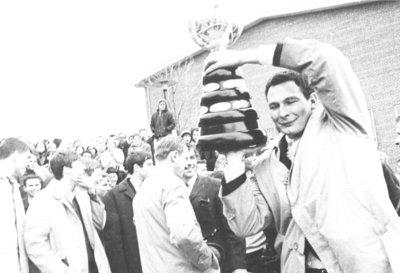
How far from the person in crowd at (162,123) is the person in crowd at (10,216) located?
8.99 meters

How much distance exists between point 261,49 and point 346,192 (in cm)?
94

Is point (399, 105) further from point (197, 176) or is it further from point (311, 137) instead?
point (311, 137)

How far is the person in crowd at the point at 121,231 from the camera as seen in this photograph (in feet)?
25.9

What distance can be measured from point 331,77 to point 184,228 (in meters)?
2.49

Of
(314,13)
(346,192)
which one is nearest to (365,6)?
(314,13)

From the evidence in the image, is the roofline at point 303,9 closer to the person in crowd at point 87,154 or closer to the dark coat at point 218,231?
the person in crowd at point 87,154

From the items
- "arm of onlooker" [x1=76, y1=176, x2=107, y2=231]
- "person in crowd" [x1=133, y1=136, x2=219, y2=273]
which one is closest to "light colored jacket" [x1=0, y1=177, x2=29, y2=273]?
"arm of onlooker" [x1=76, y1=176, x2=107, y2=231]

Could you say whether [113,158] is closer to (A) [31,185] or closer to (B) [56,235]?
(A) [31,185]

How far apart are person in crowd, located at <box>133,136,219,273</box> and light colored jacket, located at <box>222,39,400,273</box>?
1.79 meters

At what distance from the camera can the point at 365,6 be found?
75.6 feet

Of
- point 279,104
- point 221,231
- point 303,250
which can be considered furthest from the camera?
point 221,231

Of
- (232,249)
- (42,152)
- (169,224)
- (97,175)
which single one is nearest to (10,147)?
(169,224)

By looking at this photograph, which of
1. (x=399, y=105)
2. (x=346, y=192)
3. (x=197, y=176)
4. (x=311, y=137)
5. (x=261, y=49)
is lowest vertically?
(x=399, y=105)

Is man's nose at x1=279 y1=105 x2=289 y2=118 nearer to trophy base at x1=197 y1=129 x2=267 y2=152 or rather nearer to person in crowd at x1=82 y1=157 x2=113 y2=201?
trophy base at x1=197 y1=129 x2=267 y2=152
